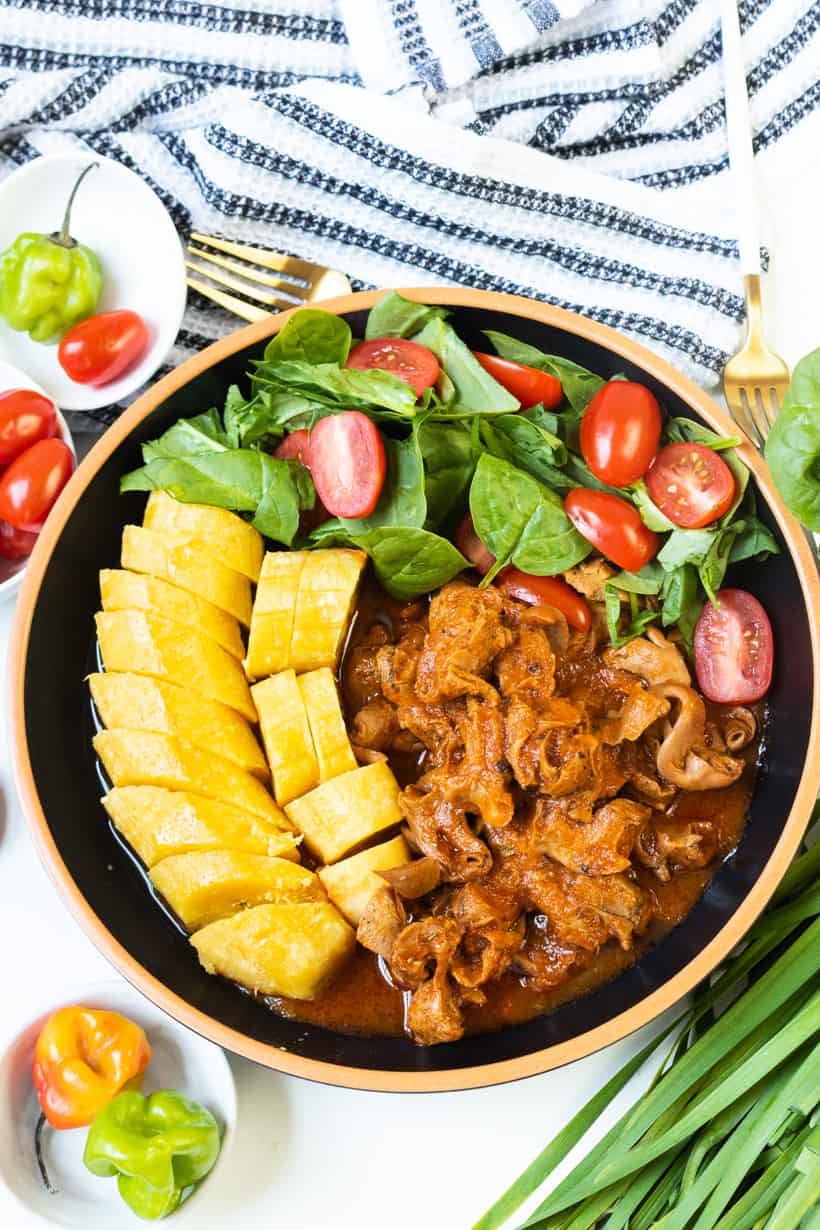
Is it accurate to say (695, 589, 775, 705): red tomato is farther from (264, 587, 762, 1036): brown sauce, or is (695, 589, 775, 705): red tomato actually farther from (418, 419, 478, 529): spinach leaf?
(418, 419, 478, 529): spinach leaf

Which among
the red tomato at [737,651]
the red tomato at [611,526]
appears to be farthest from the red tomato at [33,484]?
the red tomato at [737,651]

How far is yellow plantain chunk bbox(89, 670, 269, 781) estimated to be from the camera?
3.15m

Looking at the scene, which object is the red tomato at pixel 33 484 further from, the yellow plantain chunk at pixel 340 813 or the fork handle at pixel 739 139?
the fork handle at pixel 739 139

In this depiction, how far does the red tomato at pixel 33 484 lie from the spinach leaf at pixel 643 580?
61.7 inches

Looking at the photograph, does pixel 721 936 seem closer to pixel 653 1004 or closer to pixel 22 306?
pixel 653 1004

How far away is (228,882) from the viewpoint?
3062mm

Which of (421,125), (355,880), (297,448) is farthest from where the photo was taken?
(421,125)

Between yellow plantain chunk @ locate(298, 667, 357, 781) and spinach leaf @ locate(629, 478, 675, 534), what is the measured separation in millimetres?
956

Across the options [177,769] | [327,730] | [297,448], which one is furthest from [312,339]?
[177,769]

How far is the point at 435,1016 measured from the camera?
3043 millimetres

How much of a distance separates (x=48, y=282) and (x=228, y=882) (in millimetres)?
1781

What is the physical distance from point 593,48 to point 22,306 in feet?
6.22

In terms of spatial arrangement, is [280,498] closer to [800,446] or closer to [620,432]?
[620,432]

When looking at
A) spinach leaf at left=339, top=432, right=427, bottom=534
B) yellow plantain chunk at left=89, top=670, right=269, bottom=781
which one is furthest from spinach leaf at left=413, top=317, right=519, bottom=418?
yellow plantain chunk at left=89, top=670, right=269, bottom=781
